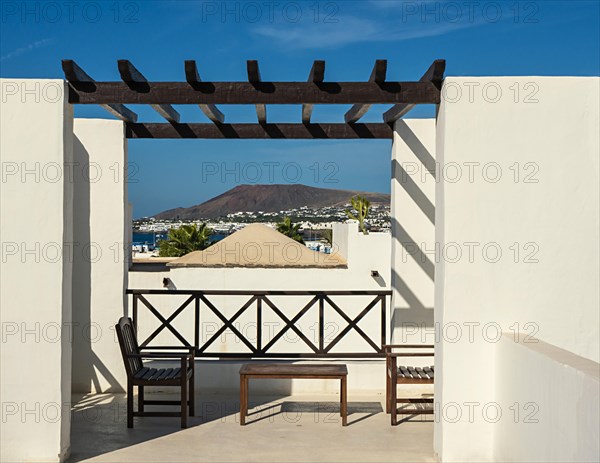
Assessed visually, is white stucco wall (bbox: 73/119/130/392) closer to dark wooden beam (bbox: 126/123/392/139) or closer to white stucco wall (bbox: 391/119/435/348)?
dark wooden beam (bbox: 126/123/392/139)

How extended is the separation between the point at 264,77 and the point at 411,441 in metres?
3.08

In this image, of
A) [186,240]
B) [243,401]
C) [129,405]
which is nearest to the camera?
[129,405]

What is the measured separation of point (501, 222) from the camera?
15.4 ft

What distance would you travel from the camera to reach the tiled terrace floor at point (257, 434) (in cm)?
502

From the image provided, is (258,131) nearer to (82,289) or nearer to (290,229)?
(82,289)

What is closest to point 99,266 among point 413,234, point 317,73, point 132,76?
point 132,76

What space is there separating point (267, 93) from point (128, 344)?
2.72 meters

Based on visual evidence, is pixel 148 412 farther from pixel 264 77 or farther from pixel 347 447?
pixel 264 77

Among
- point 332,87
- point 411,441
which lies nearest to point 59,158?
point 332,87

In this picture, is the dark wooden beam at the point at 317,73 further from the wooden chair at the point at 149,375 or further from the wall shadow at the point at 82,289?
the wall shadow at the point at 82,289

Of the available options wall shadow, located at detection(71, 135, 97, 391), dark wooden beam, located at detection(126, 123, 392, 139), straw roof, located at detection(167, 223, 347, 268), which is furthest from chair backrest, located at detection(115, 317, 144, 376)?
straw roof, located at detection(167, 223, 347, 268)

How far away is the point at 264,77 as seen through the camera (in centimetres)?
478

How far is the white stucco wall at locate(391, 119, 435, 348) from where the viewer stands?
22.9ft

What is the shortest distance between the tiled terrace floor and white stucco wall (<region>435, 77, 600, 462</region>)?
841mm
